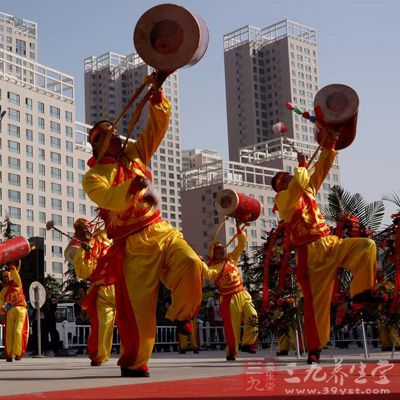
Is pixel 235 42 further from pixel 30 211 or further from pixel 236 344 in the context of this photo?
pixel 236 344

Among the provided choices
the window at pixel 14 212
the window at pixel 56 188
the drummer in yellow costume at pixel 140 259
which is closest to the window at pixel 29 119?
the window at pixel 56 188

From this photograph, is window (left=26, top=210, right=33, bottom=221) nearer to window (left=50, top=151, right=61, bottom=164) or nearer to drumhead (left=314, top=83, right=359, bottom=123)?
window (left=50, top=151, right=61, bottom=164)

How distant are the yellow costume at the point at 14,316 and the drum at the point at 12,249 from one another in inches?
10.4

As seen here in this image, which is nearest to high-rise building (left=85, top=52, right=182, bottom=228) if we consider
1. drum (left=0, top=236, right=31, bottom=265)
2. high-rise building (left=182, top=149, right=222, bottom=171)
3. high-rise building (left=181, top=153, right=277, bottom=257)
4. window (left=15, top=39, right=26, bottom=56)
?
high-rise building (left=182, top=149, right=222, bottom=171)

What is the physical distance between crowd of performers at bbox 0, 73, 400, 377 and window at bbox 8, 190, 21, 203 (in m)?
71.4

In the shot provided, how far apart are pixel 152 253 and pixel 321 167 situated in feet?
8.99

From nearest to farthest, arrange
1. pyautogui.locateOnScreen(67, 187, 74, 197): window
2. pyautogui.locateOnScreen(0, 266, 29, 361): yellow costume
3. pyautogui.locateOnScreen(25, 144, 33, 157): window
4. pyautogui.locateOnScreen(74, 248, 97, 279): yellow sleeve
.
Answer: pyautogui.locateOnScreen(74, 248, 97, 279): yellow sleeve, pyautogui.locateOnScreen(0, 266, 29, 361): yellow costume, pyautogui.locateOnScreen(25, 144, 33, 157): window, pyautogui.locateOnScreen(67, 187, 74, 197): window

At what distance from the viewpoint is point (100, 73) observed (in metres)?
139

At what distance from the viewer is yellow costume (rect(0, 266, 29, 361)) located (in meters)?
13.3

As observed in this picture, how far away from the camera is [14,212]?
79.6 m

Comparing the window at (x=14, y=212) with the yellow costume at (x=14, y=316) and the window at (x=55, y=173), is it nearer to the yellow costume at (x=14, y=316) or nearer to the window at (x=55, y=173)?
the window at (x=55, y=173)

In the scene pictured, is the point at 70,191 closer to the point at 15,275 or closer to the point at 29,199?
the point at 29,199

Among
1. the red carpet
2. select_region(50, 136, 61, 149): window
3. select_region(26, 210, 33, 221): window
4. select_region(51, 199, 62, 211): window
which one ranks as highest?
select_region(50, 136, 61, 149): window

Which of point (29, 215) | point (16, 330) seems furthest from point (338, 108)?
point (29, 215)
